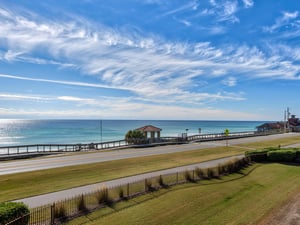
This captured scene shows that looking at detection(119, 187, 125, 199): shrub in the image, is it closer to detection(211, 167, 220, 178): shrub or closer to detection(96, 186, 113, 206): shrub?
detection(96, 186, 113, 206): shrub

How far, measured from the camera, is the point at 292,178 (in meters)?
18.9

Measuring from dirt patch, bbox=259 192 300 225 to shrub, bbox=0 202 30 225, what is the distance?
10.4m

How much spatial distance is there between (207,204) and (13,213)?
371 inches

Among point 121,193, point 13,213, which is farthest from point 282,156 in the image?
point 13,213

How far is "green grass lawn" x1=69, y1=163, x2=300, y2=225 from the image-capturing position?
11.0 m

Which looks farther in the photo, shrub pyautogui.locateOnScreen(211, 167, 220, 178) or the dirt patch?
shrub pyautogui.locateOnScreen(211, 167, 220, 178)

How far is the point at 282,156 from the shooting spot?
84.3ft

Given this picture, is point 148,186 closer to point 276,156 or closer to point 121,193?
point 121,193

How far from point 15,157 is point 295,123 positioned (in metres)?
104

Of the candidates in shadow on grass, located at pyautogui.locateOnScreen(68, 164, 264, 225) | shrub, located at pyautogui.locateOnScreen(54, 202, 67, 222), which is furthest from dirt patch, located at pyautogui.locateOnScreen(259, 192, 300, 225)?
shrub, located at pyautogui.locateOnScreen(54, 202, 67, 222)

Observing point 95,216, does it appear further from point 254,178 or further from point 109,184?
point 254,178

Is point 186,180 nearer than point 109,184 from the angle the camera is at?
No

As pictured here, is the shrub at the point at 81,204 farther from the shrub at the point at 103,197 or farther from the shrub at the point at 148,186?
the shrub at the point at 148,186

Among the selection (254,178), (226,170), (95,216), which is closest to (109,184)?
(95,216)
